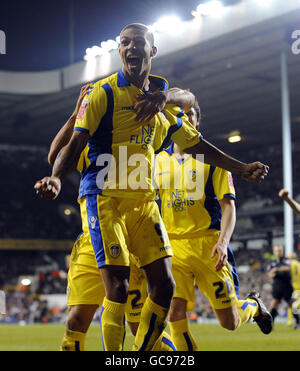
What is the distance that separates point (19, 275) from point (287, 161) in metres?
21.0

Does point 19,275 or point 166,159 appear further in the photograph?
point 19,275

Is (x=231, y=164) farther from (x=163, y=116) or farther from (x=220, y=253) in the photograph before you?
(x=220, y=253)

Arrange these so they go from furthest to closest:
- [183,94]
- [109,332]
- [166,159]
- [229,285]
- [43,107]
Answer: [43,107]
[166,159]
[229,285]
[183,94]
[109,332]

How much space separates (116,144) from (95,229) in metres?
0.52

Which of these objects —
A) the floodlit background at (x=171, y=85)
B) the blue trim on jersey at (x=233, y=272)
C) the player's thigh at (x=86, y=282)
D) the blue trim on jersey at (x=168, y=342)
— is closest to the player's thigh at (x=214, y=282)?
the blue trim on jersey at (x=233, y=272)

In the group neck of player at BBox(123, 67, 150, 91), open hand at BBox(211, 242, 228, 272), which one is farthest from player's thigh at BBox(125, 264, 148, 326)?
neck of player at BBox(123, 67, 150, 91)

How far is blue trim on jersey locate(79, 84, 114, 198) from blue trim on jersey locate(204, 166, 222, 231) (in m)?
1.51

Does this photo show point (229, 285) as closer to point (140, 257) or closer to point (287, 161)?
point (140, 257)

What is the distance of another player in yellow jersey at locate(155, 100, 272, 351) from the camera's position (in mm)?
5101

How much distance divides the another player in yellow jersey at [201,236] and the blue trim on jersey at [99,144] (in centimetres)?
138

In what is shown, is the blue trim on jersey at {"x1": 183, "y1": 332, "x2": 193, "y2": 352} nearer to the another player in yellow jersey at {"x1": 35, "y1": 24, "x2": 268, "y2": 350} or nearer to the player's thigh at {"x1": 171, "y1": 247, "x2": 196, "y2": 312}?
the player's thigh at {"x1": 171, "y1": 247, "x2": 196, "y2": 312}

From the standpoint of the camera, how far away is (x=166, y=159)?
552 cm

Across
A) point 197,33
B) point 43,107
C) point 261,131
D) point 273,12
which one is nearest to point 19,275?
point 43,107

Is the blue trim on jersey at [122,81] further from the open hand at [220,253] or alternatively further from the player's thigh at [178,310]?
the player's thigh at [178,310]
